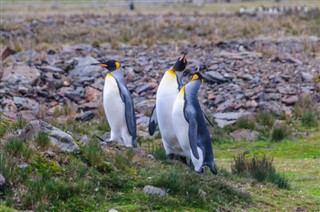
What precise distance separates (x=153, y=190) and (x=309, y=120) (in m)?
11.3

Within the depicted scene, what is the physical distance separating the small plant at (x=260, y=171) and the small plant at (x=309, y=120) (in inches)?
293

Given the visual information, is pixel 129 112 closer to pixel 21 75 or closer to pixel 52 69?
pixel 21 75

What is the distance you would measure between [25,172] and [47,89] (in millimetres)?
13336

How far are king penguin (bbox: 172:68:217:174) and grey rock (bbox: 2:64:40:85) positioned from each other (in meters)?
11.0

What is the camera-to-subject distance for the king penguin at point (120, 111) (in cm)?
1416

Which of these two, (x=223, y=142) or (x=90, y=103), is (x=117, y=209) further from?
(x=90, y=103)

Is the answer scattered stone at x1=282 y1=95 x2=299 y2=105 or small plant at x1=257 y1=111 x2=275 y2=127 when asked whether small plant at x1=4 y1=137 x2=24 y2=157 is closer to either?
small plant at x1=257 y1=111 x2=275 y2=127

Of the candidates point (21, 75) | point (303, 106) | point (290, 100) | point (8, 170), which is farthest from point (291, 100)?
point (8, 170)

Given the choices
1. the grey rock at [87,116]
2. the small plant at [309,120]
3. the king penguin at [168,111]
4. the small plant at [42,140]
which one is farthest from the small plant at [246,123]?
the small plant at [42,140]

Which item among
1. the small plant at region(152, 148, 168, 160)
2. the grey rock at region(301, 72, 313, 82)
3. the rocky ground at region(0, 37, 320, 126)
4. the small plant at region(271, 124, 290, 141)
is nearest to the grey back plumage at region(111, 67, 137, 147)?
the small plant at region(152, 148, 168, 160)

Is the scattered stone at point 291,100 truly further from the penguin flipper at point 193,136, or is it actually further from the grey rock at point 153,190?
the grey rock at point 153,190

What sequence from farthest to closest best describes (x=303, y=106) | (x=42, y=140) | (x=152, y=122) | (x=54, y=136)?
(x=303, y=106) → (x=152, y=122) → (x=54, y=136) → (x=42, y=140)

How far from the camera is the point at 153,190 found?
9.62m

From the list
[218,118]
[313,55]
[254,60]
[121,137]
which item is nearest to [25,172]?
[121,137]
